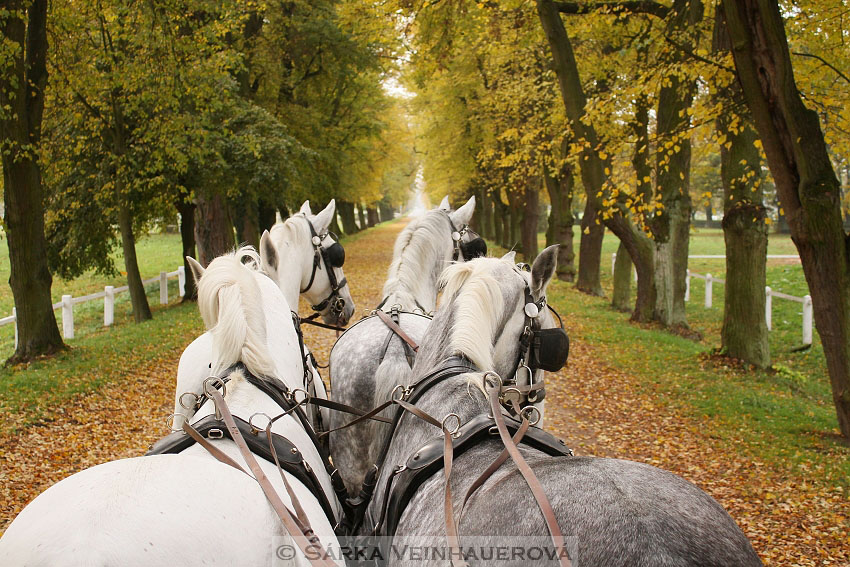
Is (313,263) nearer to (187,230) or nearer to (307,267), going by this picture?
(307,267)

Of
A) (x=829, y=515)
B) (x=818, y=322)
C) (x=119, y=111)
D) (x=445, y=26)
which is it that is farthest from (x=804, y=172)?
A: (x=119, y=111)

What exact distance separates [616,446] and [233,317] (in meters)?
5.41

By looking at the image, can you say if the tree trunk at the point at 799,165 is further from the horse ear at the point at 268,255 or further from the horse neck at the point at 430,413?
the horse neck at the point at 430,413

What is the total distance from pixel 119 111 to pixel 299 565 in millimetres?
12658

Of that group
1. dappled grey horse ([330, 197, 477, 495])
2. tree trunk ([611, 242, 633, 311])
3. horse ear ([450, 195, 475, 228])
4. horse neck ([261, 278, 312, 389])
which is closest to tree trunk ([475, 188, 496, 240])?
tree trunk ([611, 242, 633, 311])

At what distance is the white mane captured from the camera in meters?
2.57

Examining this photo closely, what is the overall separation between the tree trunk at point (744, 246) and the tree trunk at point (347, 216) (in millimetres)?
32289

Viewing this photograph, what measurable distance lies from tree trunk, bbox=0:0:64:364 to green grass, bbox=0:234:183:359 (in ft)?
5.45

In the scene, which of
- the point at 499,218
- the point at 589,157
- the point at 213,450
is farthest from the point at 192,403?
the point at 499,218

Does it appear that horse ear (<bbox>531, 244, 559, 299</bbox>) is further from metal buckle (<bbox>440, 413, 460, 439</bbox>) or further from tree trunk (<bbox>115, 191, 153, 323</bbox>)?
tree trunk (<bbox>115, 191, 153, 323</bbox>)

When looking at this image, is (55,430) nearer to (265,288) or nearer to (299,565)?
(265,288)

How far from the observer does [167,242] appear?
39594mm

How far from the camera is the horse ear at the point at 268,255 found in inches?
167

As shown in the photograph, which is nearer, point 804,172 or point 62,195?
point 804,172
